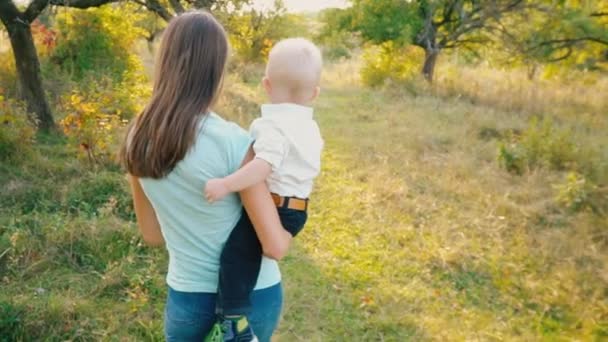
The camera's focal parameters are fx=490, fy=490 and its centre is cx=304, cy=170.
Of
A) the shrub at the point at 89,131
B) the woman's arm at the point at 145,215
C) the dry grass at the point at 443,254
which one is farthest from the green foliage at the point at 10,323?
the shrub at the point at 89,131

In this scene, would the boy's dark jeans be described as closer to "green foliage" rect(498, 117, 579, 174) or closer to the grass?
the grass

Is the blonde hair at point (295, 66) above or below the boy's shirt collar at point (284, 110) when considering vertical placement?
above

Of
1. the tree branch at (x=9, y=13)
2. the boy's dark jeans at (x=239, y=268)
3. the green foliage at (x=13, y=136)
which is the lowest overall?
the green foliage at (x=13, y=136)

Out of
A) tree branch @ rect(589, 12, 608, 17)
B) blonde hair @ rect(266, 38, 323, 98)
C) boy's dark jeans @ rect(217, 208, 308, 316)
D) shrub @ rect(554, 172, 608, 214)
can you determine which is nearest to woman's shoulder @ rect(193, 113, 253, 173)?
boy's dark jeans @ rect(217, 208, 308, 316)

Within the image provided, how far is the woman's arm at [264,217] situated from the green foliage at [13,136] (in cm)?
525

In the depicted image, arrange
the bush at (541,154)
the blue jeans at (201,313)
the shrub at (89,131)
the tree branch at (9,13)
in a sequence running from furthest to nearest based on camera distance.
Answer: the bush at (541,154), the tree branch at (9,13), the shrub at (89,131), the blue jeans at (201,313)

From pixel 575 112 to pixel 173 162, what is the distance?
11.8 metres

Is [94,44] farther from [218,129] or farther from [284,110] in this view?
[218,129]

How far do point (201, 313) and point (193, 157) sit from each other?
20.1 inches

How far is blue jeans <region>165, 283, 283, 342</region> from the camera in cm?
148

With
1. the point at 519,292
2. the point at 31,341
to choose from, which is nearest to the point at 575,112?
the point at 519,292

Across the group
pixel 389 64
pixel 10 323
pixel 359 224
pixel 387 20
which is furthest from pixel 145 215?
pixel 389 64

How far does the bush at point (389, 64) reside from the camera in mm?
14953

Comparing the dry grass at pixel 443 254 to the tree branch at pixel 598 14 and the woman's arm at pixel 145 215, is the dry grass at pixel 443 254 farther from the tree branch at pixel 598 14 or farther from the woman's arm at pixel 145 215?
the tree branch at pixel 598 14
